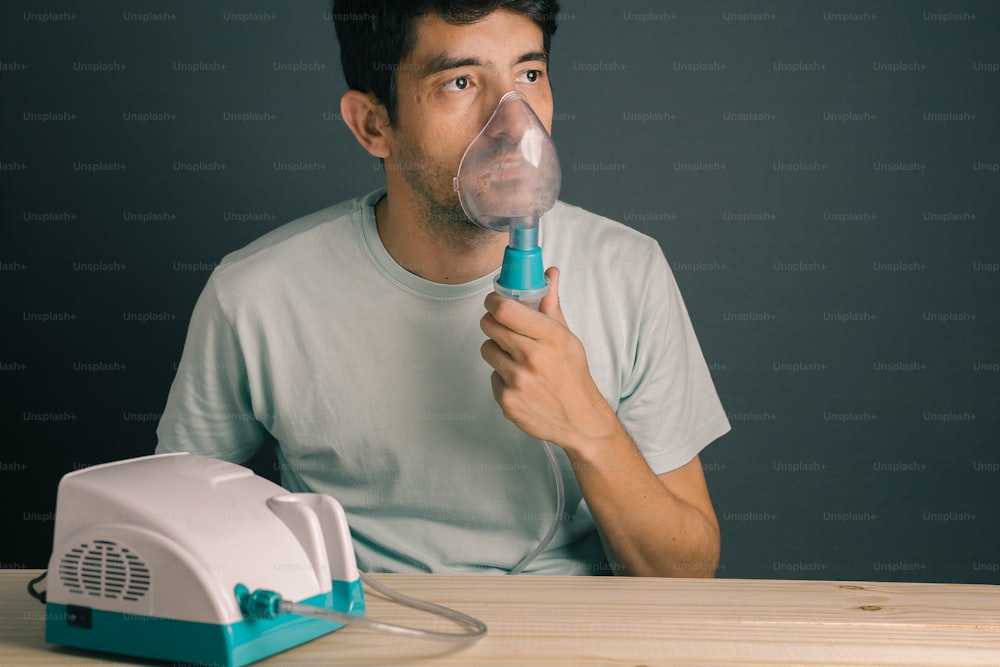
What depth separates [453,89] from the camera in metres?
1.30

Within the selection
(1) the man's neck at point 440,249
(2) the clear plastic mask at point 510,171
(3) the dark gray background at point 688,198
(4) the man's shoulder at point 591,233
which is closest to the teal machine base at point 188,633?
(2) the clear plastic mask at point 510,171

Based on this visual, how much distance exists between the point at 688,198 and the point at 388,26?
0.88 meters

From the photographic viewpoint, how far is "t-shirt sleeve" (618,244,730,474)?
1.37 m

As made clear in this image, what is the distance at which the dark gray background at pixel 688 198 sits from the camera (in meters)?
1.97

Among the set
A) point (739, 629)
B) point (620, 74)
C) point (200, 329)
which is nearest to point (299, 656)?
point (739, 629)

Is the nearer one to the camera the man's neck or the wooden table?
the wooden table

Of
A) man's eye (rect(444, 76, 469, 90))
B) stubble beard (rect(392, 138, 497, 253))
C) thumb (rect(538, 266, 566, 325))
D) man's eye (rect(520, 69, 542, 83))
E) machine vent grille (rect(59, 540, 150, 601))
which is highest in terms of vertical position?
man's eye (rect(520, 69, 542, 83))

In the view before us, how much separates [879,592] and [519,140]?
645mm

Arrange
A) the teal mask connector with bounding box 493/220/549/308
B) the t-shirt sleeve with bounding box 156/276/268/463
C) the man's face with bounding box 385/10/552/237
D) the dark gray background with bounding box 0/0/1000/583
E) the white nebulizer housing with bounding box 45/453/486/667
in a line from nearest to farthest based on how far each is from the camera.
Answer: the white nebulizer housing with bounding box 45/453/486/667 → the teal mask connector with bounding box 493/220/549/308 → the man's face with bounding box 385/10/552/237 → the t-shirt sleeve with bounding box 156/276/268/463 → the dark gray background with bounding box 0/0/1000/583

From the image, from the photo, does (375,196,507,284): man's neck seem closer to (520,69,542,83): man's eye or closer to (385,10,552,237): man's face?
(385,10,552,237): man's face

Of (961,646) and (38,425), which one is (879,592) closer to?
(961,646)

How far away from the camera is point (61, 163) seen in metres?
1.99

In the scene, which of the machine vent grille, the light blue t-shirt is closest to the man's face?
the light blue t-shirt

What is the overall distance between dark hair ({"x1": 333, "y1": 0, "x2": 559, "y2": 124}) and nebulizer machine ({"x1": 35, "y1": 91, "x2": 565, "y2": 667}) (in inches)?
27.3
